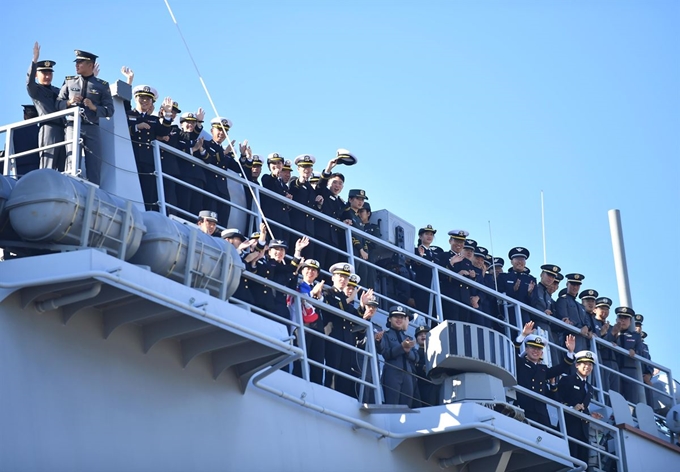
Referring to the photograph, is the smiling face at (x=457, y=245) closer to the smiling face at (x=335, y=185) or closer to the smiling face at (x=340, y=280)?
the smiling face at (x=335, y=185)

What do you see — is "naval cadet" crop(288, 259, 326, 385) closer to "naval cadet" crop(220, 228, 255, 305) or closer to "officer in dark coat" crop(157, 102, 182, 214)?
"naval cadet" crop(220, 228, 255, 305)

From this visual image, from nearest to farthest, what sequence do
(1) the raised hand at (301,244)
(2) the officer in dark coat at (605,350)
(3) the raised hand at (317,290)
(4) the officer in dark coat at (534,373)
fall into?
(3) the raised hand at (317,290), (1) the raised hand at (301,244), (4) the officer in dark coat at (534,373), (2) the officer in dark coat at (605,350)

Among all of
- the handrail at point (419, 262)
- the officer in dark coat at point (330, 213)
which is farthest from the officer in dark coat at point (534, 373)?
the officer in dark coat at point (330, 213)

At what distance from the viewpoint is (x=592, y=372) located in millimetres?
18703

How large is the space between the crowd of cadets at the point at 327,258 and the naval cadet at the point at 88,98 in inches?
0.5

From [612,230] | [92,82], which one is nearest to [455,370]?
[92,82]

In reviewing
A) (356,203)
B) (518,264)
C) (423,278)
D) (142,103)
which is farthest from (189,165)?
(518,264)

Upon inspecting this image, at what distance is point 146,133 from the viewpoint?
1488cm

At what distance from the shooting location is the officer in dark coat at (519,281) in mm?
19125

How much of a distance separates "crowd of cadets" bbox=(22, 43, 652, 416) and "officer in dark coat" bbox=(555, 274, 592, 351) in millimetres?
21

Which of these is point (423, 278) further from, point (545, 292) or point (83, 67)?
point (83, 67)

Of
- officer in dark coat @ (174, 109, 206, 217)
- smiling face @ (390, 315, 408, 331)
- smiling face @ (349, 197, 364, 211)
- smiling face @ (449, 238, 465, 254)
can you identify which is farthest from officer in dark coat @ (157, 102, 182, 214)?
smiling face @ (449, 238, 465, 254)

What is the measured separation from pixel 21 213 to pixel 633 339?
1200 cm

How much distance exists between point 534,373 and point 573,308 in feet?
11.7
